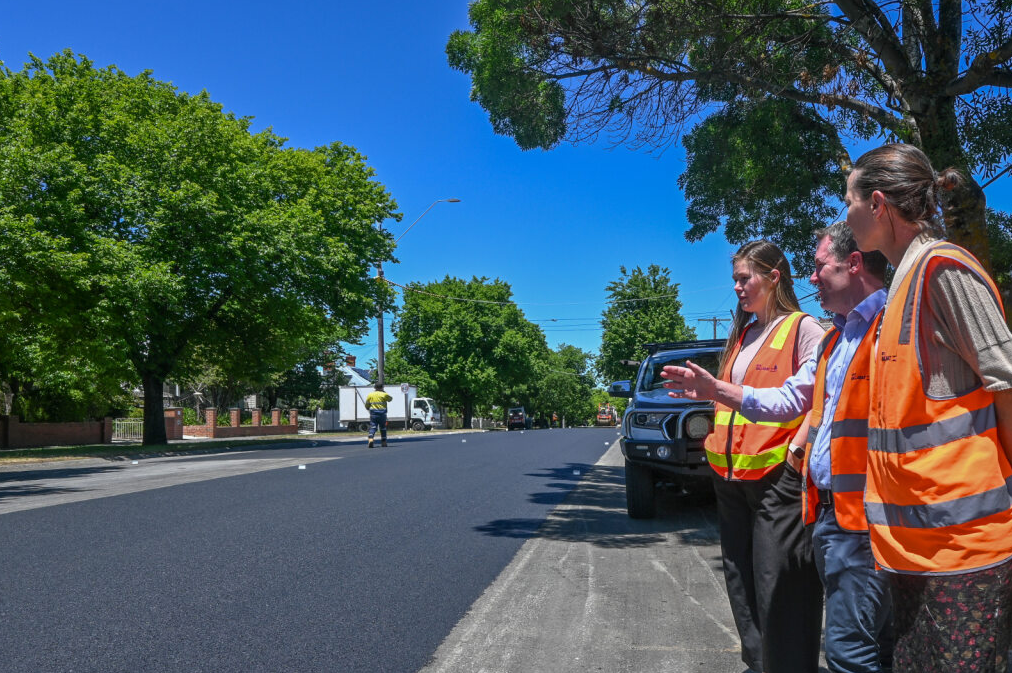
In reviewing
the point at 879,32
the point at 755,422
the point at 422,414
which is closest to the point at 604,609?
the point at 755,422

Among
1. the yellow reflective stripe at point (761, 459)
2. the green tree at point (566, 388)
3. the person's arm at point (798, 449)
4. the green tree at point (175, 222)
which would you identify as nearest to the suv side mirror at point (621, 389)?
the yellow reflective stripe at point (761, 459)

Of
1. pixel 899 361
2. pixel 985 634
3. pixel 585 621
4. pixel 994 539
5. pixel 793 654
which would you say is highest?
pixel 899 361

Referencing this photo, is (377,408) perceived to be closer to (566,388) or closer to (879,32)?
(879,32)

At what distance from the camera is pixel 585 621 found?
4582 millimetres

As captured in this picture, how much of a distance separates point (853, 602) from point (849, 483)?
16.0 inches

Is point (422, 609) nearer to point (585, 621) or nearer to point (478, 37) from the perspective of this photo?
point (585, 621)

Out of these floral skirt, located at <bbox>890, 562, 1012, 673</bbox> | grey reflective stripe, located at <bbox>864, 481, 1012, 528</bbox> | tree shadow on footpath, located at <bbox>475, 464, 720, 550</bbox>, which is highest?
grey reflective stripe, located at <bbox>864, 481, 1012, 528</bbox>

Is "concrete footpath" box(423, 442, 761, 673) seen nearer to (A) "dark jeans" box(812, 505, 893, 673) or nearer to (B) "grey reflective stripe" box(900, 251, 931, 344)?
(A) "dark jeans" box(812, 505, 893, 673)

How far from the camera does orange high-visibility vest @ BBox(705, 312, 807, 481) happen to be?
2.98 m

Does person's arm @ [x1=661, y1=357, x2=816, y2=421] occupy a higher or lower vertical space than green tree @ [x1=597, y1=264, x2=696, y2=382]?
lower

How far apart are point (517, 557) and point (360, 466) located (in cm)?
863

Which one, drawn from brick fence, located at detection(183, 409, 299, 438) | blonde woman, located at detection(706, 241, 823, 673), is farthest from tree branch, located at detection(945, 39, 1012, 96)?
brick fence, located at detection(183, 409, 299, 438)

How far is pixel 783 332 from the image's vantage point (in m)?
3.10

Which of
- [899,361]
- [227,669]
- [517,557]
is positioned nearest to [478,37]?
[517,557]
